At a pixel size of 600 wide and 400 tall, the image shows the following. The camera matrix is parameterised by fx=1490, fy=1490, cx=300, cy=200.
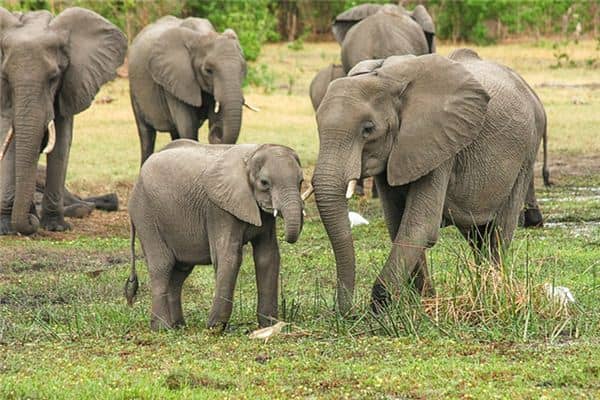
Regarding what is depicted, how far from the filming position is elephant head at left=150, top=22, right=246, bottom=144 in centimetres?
1480

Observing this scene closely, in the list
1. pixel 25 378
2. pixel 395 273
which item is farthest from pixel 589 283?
pixel 25 378

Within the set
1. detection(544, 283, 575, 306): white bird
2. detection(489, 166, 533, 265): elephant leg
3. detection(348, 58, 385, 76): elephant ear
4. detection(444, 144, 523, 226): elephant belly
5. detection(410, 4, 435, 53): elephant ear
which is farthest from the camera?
detection(410, 4, 435, 53): elephant ear

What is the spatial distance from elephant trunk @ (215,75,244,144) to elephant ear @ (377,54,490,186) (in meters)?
5.88

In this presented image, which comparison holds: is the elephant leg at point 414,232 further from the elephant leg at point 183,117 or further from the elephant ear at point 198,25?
the elephant ear at point 198,25

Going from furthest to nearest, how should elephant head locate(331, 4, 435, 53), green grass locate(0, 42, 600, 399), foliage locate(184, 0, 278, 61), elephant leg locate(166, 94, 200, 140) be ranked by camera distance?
foliage locate(184, 0, 278, 61) → elephant head locate(331, 4, 435, 53) → elephant leg locate(166, 94, 200, 140) → green grass locate(0, 42, 600, 399)

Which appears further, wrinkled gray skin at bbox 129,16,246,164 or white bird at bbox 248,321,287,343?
wrinkled gray skin at bbox 129,16,246,164

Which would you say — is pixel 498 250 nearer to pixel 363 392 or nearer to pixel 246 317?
pixel 246 317

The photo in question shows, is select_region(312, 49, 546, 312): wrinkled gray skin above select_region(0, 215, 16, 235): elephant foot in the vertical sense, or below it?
above

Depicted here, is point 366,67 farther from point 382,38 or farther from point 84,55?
point 382,38

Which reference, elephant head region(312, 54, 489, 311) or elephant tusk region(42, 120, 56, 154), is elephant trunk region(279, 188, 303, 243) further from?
elephant tusk region(42, 120, 56, 154)

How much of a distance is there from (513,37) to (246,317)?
34156mm

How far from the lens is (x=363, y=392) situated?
6934 mm

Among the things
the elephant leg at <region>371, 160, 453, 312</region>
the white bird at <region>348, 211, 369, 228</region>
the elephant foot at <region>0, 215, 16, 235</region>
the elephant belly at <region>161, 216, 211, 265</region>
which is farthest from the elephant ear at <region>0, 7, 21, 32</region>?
the elephant leg at <region>371, 160, 453, 312</region>

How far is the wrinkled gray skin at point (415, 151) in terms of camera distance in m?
8.56
